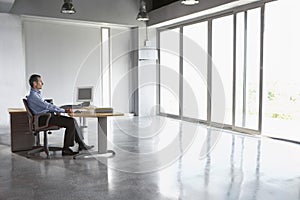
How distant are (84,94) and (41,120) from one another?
132 cm

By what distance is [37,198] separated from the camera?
3.14 metres

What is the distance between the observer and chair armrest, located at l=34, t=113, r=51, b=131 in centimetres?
468

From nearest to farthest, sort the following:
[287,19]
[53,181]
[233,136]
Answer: [53,181] → [287,19] → [233,136]

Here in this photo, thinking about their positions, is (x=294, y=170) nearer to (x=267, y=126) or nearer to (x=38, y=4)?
(x=267, y=126)

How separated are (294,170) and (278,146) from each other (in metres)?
1.45

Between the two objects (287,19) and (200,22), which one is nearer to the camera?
(287,19)

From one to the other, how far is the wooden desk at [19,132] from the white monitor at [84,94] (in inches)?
42.5

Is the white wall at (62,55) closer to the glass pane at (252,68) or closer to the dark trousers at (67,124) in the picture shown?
the dark trousers at (67,124)

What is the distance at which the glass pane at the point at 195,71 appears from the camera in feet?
26.4

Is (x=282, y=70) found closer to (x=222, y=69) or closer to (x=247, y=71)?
(x=247, y=71)

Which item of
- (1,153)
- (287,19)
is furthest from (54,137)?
(287,19)

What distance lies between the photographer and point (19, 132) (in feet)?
17.0

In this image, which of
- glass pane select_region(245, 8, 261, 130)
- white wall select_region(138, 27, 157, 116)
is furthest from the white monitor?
white wall select_region(138, 27, 157, 116)

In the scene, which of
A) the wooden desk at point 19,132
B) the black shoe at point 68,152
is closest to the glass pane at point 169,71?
the black shoe at point 68,152
